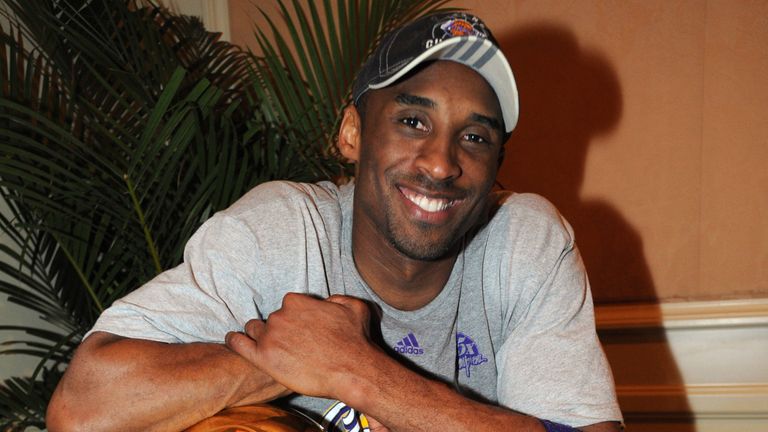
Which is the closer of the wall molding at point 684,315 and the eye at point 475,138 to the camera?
the eye at point 475,138

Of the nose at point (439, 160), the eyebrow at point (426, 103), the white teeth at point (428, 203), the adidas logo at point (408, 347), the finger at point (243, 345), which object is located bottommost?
the adidas logo at point (408, 347)

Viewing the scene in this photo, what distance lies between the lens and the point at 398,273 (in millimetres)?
1396

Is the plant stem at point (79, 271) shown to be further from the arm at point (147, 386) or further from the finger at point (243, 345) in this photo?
the finger at point (243, 345)

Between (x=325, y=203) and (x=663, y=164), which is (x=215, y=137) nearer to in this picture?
(x=325, y=203)

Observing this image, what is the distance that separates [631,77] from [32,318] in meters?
1.96

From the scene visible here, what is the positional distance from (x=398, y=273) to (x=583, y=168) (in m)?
1.21

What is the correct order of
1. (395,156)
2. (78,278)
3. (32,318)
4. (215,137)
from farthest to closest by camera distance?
(32,318)
(78,278)
(215,137)
(395,156)

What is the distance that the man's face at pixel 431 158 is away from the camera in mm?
1325

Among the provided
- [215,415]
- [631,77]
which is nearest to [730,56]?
[631,77]

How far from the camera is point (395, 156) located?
135cm

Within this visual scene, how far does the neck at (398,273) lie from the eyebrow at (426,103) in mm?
261

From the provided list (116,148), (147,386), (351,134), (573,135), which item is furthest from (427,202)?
(573,135)

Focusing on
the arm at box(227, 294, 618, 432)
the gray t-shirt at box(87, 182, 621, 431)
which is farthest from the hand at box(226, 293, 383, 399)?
the gray t-shirt at box(87, 182, 621, 431)

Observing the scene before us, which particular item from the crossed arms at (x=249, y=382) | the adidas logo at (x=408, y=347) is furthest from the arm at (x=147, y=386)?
the adidas logo at (x=408, y=347)
